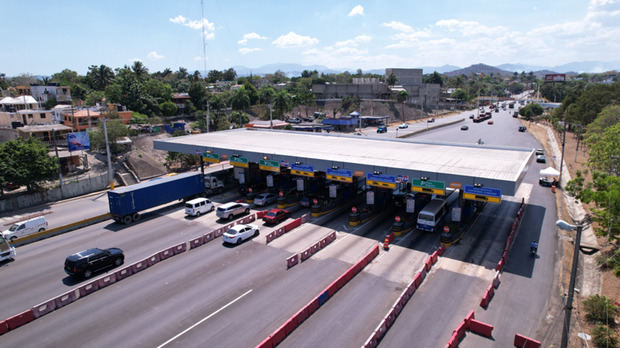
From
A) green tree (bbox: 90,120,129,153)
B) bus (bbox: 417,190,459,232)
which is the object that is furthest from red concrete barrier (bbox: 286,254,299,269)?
green tree (bbox: 90,120,129,153)

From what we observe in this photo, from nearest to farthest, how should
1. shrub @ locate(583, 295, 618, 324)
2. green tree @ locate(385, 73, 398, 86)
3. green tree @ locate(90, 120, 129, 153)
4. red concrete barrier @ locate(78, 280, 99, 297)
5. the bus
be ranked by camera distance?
1. shrub @ locate(583, 295, 618, 324)
2. red concrete barrier @ locate(78, 280, 99, 297)
3. the bus
4. green tree @ locate(90, 120, 129, 153)
5. green tree @ locate(385, 73, 398, 86)

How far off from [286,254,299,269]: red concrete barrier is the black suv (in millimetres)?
12487

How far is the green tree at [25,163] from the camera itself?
39.9m

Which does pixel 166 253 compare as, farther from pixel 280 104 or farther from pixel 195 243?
pixel 280 104

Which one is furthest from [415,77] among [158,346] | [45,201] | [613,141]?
[158,346]

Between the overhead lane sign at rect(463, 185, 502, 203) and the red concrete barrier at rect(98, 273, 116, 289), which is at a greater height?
the overhead lane sign at rect(463, 185, 502, 203)

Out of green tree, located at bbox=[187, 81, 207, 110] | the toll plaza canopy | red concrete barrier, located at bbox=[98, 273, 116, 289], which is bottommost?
red concrete barrier, located at bbox=[98, 273, 116, 289]

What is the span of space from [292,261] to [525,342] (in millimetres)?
14834

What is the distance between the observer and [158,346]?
18438mm

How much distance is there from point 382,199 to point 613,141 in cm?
2263

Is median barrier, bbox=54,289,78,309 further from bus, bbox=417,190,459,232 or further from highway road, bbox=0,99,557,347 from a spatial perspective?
bus, bbox=417,190,459,232

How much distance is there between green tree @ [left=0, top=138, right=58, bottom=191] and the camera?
1571 inches

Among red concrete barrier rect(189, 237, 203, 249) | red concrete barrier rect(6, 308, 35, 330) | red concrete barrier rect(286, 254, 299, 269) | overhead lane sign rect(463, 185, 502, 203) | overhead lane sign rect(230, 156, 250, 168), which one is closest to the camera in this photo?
red concrete barrier rect(6, 308, 35, 330)

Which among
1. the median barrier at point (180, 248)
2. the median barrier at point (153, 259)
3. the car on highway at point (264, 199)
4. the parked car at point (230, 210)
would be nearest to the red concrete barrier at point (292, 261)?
the median barrier at point (180, 248)
